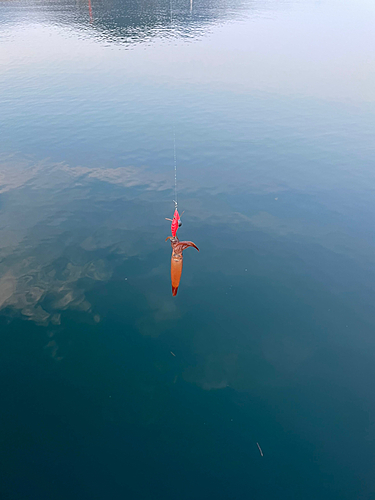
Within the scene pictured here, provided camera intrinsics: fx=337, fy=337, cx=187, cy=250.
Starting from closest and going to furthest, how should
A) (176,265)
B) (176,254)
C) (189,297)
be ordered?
1. (176,254)
2. (176,265)
3. (189,297)

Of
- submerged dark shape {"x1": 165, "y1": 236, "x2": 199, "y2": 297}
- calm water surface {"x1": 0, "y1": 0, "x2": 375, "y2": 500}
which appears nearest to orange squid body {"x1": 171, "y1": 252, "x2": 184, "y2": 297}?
submerged dark shape {"x1": 165, "y1": 236, "x2": 199, "y2": 297}

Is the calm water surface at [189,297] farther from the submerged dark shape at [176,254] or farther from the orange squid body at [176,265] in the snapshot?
the submerged dark shape at [176,254]

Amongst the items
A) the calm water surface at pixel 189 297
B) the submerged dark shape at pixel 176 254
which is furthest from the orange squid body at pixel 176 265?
the calm water surface at pixel 189 297

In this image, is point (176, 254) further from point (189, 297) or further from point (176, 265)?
point (189, 297)

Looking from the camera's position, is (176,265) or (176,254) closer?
(176,254)

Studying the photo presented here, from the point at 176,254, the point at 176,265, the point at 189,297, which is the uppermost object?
the point at 176,254

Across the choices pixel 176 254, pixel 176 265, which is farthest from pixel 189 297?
pixel 176 254

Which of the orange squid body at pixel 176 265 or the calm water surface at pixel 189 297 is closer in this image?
the calm water surface at pixel 189 297

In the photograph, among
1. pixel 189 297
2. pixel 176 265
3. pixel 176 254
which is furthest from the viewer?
pixel 189 297

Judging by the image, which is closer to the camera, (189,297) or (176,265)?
(176,265)

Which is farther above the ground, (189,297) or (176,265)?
(176,265)
